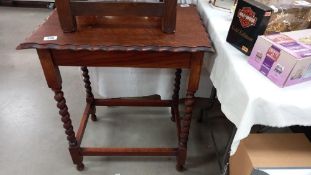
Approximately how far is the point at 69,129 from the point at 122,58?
0.51 meters

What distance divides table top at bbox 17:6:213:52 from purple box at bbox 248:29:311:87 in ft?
0.63

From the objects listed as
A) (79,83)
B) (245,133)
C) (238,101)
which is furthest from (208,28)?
(79,83)

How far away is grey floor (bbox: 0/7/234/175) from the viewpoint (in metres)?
1.45

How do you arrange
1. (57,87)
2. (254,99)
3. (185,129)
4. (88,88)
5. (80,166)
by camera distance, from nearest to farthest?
(254,99) → (57,87) → (185,129) → (80,166) → (88,88)

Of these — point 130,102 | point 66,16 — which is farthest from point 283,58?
point 130,102

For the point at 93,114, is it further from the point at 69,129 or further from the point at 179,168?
the point at 179,168

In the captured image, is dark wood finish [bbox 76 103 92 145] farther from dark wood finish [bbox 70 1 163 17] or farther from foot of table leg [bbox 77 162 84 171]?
dark wood finish [bbox 70 1 163 17]

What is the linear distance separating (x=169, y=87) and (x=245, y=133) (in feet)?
3.29

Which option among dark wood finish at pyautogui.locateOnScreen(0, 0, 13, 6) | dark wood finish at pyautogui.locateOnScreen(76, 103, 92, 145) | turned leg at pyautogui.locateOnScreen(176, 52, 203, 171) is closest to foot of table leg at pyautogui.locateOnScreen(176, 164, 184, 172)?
turned leg at pyautogui.locateOnScreen(176, 52, 203, 171)

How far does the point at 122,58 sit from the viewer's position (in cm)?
101

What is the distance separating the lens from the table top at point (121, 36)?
3.10 feet

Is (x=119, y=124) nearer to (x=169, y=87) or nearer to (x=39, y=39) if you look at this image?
(x=169, y=87)

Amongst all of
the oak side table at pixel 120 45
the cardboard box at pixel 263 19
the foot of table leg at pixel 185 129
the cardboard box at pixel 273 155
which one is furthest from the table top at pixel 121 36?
the cardboard box at pixel 273 155

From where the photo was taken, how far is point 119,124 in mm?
1745
